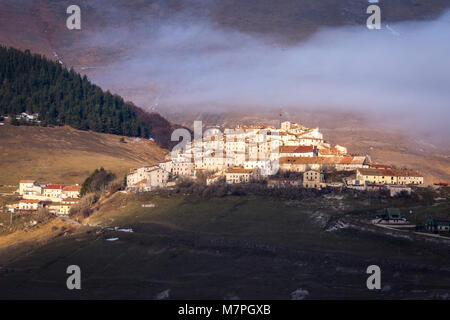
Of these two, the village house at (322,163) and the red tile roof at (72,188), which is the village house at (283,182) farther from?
the red tile roof at (72,188)

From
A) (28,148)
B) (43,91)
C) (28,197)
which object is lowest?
(28,197)

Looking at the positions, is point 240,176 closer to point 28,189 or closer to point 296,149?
point 296,149

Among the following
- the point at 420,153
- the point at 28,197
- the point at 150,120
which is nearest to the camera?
the point at 28,197

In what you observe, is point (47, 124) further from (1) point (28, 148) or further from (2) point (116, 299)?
(2) point (116, 299)

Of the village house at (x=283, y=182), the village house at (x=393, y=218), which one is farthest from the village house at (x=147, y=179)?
the village house at (x=393, y=218)
